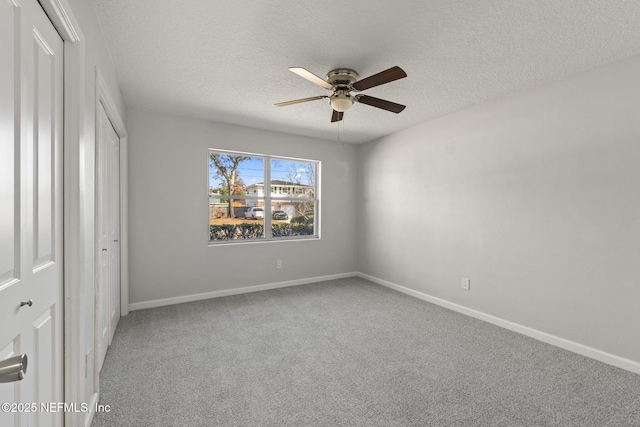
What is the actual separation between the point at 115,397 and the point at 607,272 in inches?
147

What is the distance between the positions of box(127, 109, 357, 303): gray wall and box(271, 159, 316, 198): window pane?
0.20 metres

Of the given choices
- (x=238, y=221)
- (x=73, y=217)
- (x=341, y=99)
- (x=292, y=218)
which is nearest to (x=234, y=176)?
(x=238, y=221)

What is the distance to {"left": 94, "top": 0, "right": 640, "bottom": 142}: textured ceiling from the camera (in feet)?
→ 5.83

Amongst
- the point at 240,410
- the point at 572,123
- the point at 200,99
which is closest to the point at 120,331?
the point at 240,410

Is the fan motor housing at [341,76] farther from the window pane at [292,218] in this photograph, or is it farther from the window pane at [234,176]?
the window pane at [292,218]

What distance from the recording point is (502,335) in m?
2.89

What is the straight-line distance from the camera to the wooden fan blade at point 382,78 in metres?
2.02

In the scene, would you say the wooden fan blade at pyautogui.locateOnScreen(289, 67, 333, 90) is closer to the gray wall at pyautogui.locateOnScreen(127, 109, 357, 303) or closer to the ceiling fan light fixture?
the ceiling fan light fixture

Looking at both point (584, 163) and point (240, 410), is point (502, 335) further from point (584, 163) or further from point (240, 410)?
point (240, 410)

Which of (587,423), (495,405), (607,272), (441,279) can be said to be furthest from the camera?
(441,279)

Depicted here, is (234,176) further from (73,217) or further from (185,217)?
(73,217)

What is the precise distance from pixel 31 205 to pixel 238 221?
3219mm

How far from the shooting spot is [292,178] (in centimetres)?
476

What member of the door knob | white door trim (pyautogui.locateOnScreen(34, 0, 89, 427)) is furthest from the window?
the door knob
